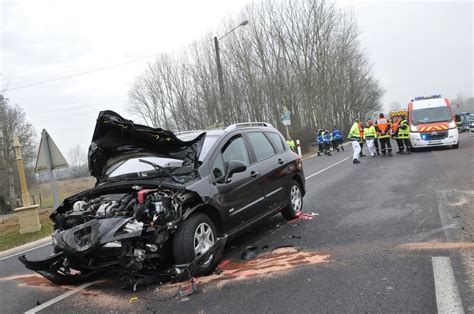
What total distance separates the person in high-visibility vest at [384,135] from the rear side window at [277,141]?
1187 cm

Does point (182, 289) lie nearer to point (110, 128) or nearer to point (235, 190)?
point (235, 190)

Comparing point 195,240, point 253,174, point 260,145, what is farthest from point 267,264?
point 260,145

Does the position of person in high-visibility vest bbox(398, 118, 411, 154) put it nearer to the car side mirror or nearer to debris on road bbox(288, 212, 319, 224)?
debris on road bbox(288, 212, 319, 224)

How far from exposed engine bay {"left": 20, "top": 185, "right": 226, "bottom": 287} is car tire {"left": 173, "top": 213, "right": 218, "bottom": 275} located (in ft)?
0.22

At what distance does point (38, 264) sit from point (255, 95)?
1523 inches

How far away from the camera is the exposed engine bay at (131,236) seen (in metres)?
4.34

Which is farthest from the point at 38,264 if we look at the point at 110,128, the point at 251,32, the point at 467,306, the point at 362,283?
the point at 251,32

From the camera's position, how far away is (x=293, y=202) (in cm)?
739

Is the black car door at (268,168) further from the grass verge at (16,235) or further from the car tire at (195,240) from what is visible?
the grass verge at (16,235)

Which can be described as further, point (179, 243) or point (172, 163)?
point (172, 163)

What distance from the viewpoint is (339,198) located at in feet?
30.1

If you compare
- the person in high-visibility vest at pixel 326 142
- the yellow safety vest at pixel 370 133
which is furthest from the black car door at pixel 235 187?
the person in high-visibility vest at pixel 326 142

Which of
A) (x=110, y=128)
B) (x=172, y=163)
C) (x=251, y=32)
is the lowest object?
(x=172, y=163)

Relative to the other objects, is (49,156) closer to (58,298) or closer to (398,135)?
(58,298)
